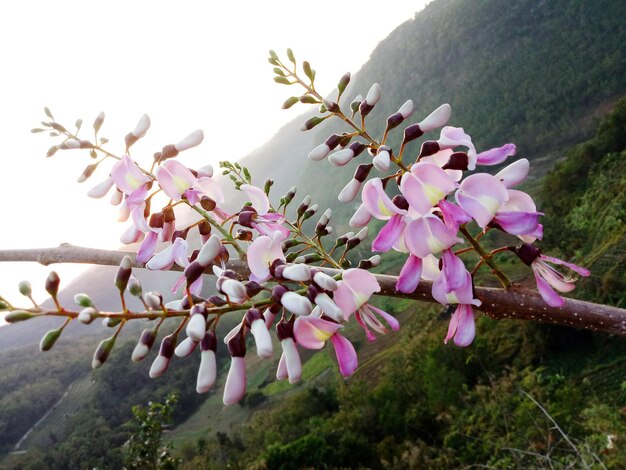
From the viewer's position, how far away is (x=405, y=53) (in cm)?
5538

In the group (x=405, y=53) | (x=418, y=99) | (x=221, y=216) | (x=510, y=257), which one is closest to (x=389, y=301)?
(x=510, y=257)

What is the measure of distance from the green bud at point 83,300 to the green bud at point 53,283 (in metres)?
0.04

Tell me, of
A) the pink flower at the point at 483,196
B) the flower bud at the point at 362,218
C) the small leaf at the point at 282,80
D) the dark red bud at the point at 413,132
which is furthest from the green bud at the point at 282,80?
the pink flower at the point at 483,196

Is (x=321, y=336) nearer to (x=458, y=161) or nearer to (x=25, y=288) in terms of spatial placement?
(x=458, y=161)

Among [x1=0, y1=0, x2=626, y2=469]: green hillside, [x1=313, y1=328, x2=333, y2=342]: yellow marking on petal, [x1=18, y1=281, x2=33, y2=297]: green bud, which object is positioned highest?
[x1=18, y1=281, x2=33, y2=297]: green bud

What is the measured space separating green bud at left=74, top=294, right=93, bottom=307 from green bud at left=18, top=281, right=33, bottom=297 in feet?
0.34

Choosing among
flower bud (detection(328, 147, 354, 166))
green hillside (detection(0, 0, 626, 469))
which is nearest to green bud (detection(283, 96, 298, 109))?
flower bud (detection(328, 147, 354, 166))

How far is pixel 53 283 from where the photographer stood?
75 cm

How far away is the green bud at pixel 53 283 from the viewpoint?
74 centimetres

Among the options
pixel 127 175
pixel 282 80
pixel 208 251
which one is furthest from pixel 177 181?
pixel 282 80

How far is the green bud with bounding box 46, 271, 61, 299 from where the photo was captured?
74 centimetres

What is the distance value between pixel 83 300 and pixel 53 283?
7cm

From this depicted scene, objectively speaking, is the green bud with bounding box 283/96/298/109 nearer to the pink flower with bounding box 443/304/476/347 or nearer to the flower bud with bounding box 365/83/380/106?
the flower bud with bounding box 365/83/380/106

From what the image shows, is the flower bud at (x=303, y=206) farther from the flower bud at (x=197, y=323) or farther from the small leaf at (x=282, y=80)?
the flower bud at (x=197, y=323)
